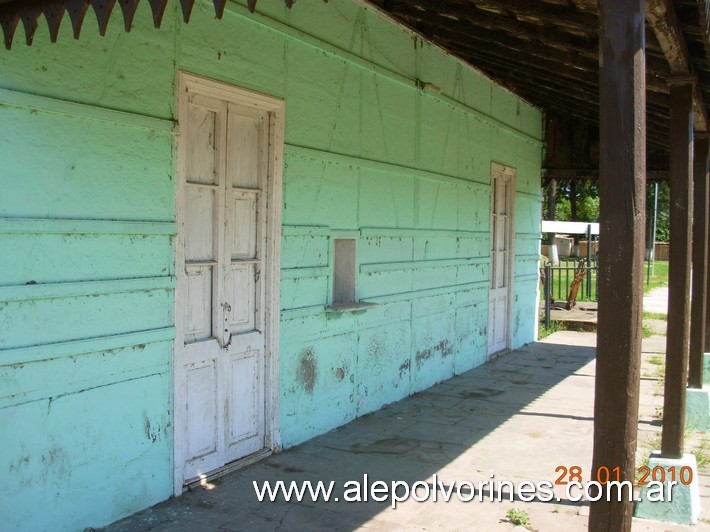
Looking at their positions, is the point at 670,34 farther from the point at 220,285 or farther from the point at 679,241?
the point at 220,285

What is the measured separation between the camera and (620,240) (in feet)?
8.39

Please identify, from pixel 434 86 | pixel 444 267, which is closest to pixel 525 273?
pixel 444 267

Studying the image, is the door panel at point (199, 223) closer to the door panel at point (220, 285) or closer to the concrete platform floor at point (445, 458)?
the door panel at point (220, 285)

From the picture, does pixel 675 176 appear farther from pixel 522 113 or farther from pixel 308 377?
pixel 522 113

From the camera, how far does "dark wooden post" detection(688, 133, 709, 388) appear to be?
252 inches

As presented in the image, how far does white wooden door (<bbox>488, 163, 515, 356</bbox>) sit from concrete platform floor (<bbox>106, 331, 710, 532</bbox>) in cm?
125

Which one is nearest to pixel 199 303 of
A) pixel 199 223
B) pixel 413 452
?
pixel 199 223

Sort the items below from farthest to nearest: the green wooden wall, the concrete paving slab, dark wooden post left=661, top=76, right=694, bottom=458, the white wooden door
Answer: the concrete paving slab
the white wooden door
dark wooden post left=661, top=76, right=694, bottom=458
the green wooden wall

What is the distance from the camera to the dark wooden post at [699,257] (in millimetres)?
6402

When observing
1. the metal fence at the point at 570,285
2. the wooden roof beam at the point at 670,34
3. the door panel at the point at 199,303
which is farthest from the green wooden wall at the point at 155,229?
the metal fence at the point at 570,285

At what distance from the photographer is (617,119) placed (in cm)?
257
